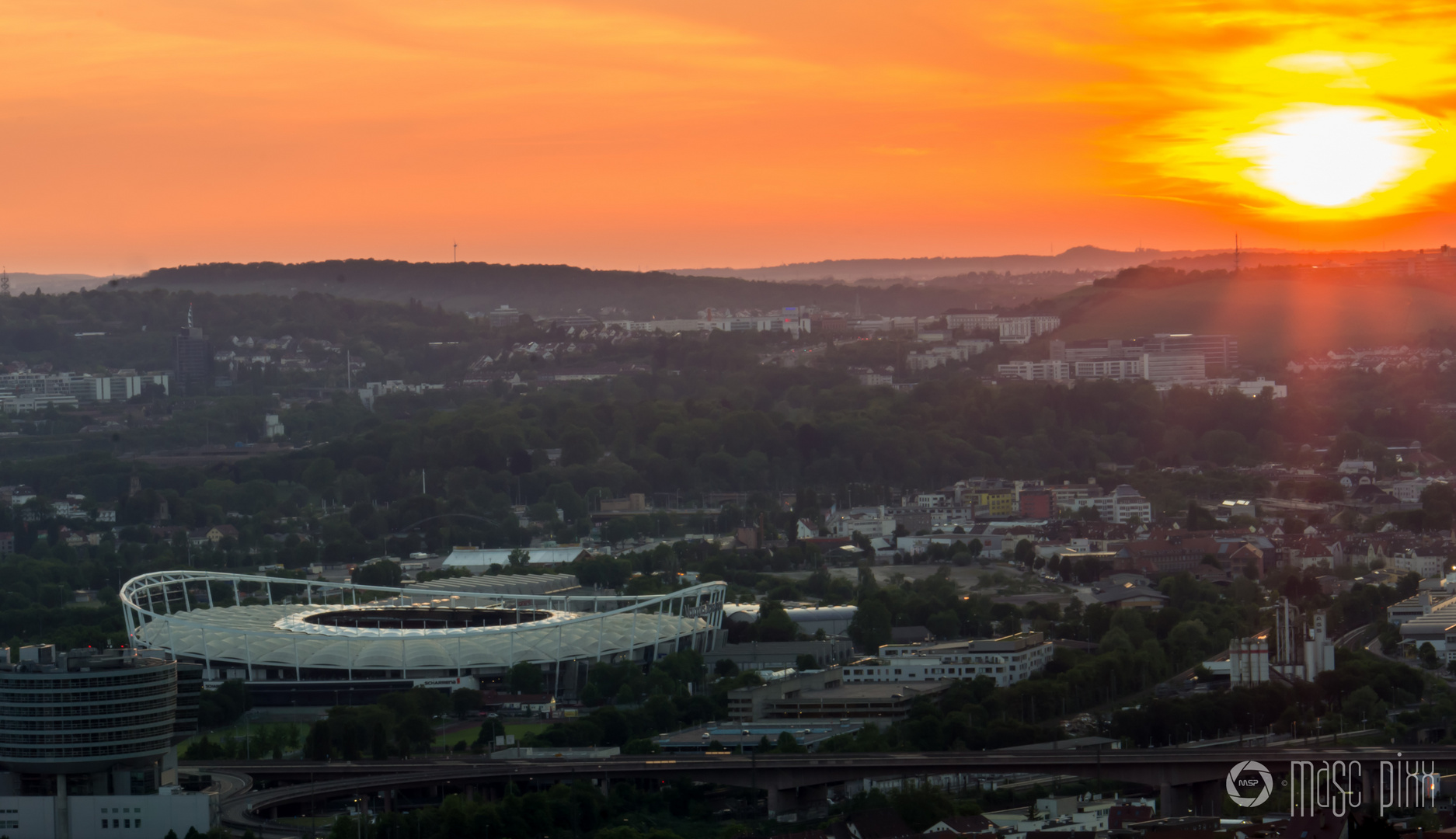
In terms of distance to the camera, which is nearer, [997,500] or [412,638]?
[412,638]

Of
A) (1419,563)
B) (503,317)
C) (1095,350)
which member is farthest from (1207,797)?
(503,317)

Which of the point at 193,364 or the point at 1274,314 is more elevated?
the point at 1274,314

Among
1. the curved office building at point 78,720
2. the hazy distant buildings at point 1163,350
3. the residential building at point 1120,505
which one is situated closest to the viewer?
the curved office building at point 78,720

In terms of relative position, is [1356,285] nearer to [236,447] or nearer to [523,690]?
[236,447]

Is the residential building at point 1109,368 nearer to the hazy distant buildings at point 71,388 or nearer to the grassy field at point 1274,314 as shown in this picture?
the grassy field at point 1274,314

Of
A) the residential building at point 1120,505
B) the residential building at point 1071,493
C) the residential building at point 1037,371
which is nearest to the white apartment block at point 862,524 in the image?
the residential building at point 1071,493

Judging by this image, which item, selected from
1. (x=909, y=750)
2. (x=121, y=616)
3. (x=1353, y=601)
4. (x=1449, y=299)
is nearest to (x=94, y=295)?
(x=1449, y=299)

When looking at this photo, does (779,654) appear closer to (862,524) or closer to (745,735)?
(745,735)

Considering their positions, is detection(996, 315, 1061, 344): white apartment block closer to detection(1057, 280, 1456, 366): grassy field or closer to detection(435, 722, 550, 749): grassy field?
detection(1057, 280, 1456, 366): grassy field
